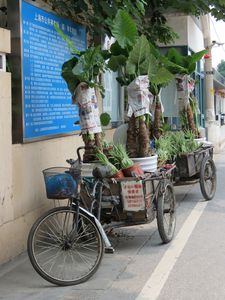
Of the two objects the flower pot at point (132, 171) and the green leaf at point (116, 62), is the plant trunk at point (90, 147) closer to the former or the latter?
the flower pot at point (132, 171)

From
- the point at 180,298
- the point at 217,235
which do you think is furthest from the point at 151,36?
the point at 180,298

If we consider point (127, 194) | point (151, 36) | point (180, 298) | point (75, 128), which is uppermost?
point (151, 36)

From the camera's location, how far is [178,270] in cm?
516

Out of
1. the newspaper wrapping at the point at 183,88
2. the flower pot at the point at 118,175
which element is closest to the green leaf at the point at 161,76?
the flower pot at the point at 118,175

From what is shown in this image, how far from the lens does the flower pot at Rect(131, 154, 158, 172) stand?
6.38 metres

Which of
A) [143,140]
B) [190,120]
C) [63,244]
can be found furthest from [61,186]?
[190,120]

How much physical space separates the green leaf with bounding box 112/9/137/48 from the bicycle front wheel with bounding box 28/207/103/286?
2.48 metres

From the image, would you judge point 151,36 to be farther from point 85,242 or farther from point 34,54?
point 85,242

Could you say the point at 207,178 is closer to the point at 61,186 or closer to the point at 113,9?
the point at 113,9

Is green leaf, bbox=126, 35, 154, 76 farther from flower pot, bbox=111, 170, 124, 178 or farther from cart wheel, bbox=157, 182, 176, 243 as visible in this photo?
cart wheel, bbox=157, 182, 176, 243

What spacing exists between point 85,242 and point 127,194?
31.1 inches

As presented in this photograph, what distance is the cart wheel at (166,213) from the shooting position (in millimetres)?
5879

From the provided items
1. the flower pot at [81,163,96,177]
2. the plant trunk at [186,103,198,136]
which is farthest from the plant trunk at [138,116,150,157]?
the plant trunk at [186,103,198,136]

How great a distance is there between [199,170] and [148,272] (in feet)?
12.6
